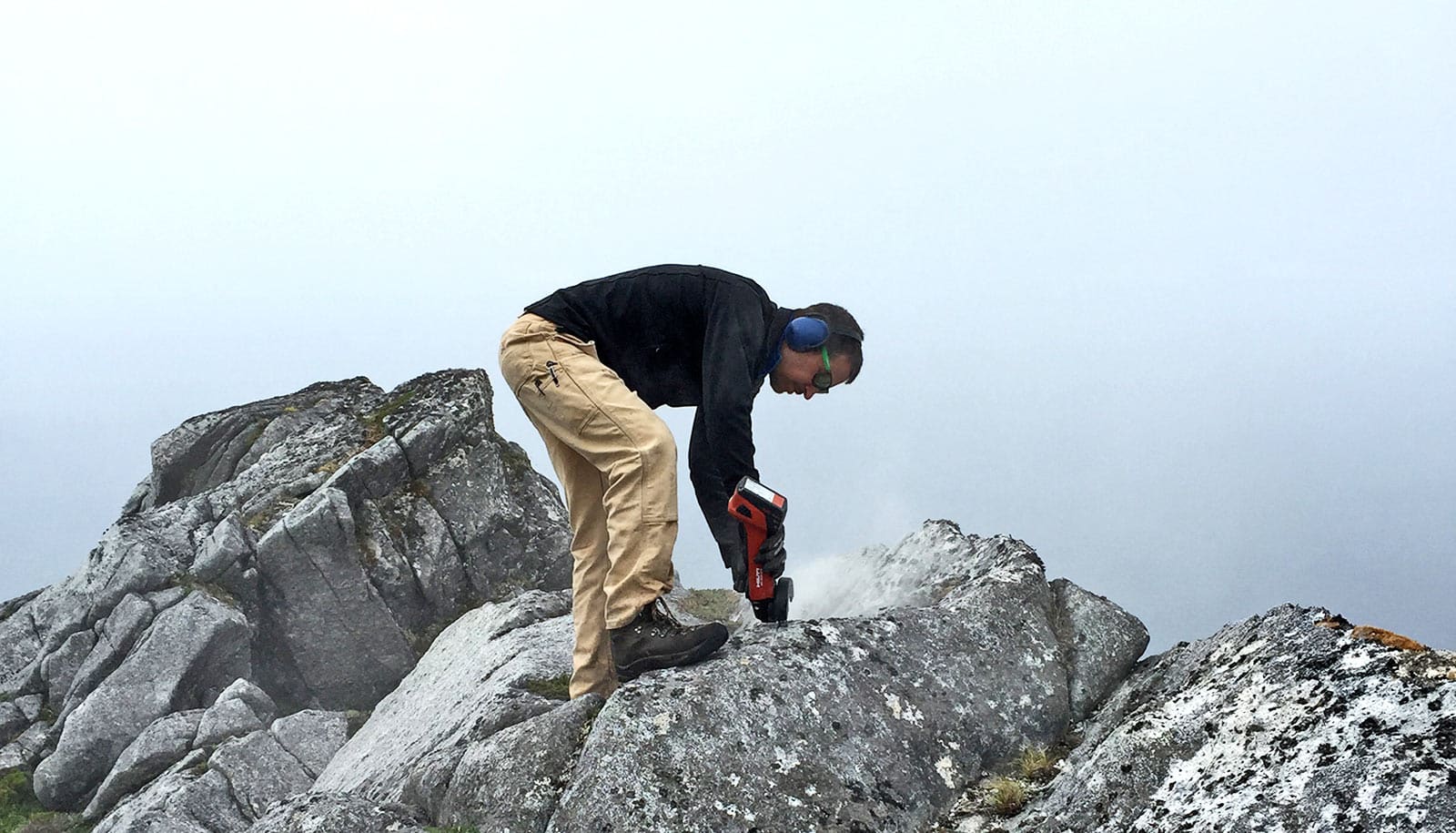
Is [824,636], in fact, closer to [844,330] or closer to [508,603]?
[844,330]

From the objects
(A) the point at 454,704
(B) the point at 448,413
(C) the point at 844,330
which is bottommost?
(A) the point at 454,704

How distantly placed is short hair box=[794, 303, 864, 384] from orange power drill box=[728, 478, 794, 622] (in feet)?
4.92

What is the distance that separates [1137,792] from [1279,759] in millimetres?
961

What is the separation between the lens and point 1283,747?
5648 mm

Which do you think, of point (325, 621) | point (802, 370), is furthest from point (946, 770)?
point (325, 621)

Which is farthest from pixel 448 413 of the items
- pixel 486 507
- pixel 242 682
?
pixel 242 682

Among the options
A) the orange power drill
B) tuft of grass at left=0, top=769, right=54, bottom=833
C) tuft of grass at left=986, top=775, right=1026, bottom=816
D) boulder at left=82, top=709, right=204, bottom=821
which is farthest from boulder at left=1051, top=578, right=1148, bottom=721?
tuft of grass at left=0, top=769, right=54, bottom=833

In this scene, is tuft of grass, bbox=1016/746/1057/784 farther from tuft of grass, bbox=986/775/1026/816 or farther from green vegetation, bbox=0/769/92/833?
green vegetation, bbox=0/769/92/833

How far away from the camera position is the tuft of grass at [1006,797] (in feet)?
24.4

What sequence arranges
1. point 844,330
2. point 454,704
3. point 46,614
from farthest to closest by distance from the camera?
point 46,614
point 454,704
point 844,330

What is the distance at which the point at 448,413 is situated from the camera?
22953mm

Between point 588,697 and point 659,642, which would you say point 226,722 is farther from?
point 659,642

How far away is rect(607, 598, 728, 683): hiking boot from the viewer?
27.0ft

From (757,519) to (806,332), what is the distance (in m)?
1.67
